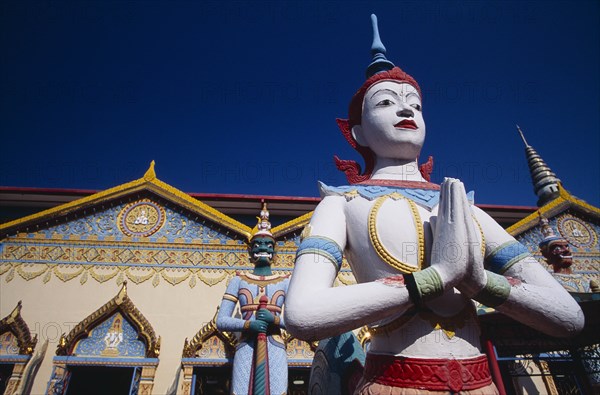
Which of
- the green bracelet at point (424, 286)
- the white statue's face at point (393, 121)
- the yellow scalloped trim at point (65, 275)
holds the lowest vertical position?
the green bracelet at point (424, 286)

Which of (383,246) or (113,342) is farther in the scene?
(113,342)

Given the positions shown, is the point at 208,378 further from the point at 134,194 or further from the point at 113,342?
the point at 134,194

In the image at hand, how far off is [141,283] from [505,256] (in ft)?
20.1

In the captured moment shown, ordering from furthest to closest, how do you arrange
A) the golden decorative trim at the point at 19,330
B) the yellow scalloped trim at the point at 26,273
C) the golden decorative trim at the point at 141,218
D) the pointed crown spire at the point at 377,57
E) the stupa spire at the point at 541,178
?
1. the stupa spire at the point at 541,178
2. the golden decorative trim at the point at 141,218
3. the yellow scalloped trim at the point at 26,273
4. the golden decorative trim at the point at 19,330
5. the pointed crown spire at the point at 377,57

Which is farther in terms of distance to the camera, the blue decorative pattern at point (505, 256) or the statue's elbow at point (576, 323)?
the blue decorative pattern at point (505, 256)

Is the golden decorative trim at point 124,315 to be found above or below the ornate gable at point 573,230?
below

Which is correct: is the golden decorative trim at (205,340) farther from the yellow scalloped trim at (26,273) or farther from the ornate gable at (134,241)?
the yellow scalloped trim at (26,273)

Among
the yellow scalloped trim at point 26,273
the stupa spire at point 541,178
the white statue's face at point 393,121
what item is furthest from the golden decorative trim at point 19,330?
the stupa spire at point 541,178

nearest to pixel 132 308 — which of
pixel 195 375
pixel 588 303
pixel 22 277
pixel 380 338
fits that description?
pixel 195 375

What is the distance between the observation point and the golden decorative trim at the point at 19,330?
17.8ft

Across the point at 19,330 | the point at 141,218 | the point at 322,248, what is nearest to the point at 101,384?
the point at 19,330

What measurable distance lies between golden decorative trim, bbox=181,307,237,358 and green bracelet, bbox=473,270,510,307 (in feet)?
15.8

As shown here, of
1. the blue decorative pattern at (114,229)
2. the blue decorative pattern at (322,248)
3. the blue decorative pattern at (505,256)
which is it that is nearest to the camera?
the blue decorative pattern at (322,248)

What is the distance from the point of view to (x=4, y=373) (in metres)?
5.54
